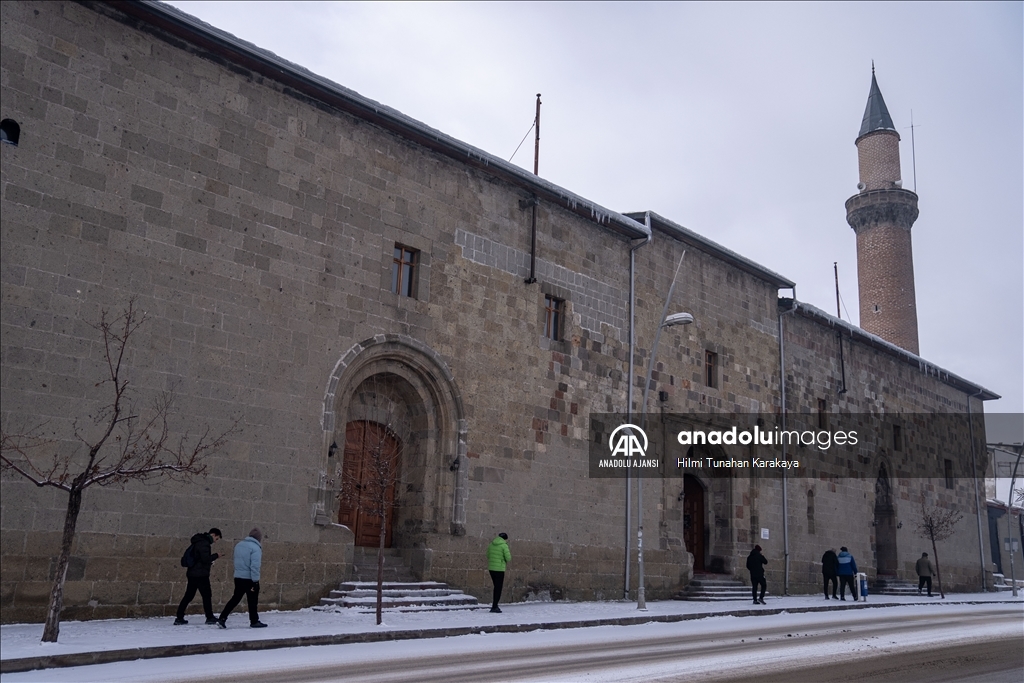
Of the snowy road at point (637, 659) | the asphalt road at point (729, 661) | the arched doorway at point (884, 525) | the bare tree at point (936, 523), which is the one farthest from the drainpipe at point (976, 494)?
the asphalt road at point (729, 661)

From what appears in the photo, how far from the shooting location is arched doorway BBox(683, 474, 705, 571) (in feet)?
77.2

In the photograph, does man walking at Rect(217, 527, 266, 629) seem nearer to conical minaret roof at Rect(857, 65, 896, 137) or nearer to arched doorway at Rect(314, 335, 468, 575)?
arched doorway at Rect(314, 335, 468, 575)

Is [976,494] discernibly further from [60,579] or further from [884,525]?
[60,579]

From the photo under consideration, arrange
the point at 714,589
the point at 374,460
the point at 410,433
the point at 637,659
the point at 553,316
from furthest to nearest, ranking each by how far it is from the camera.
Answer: the point at 714,589, the point at 553,316, the point at 410,433, the point at 374,460, the point at 637,659

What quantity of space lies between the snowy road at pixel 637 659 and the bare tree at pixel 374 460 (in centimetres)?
369

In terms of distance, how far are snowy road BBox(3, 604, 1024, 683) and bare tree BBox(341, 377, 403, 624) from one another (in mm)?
3686

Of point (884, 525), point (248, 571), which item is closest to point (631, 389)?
point (248, 571)

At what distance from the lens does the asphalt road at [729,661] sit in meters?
8.43

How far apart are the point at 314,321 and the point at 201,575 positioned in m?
4.71

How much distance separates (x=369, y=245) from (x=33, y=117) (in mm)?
5708

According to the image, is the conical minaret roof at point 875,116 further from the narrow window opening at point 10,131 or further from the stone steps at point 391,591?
the narrow window opening at point 10,131

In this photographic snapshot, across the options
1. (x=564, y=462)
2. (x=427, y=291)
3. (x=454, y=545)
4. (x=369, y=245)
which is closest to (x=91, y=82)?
(x=369, y=245)

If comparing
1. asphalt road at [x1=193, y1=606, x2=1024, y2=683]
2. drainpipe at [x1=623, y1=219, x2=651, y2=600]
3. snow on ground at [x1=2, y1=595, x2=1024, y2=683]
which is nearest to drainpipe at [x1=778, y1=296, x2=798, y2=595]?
snow on ground at [x1=2, y1=595, x2=1024, y2=683]

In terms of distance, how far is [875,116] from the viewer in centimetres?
4000
